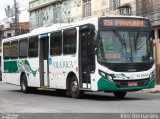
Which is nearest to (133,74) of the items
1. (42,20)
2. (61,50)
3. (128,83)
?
(128,83)

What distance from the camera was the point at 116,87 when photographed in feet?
60.9

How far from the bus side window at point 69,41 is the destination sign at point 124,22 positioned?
1804 mm

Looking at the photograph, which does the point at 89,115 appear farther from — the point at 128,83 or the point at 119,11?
the point at 119,11

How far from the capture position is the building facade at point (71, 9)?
3889 centimetres

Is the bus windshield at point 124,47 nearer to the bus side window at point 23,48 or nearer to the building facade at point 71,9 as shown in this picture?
the bus side window at point 23,48

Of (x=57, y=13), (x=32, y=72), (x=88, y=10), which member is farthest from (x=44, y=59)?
(x=57, y=13)

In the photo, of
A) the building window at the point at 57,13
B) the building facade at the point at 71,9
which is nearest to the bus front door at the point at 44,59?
the building facade at the point at 71,9

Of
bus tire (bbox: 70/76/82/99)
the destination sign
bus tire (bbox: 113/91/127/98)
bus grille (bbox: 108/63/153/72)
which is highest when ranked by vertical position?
the destination sign

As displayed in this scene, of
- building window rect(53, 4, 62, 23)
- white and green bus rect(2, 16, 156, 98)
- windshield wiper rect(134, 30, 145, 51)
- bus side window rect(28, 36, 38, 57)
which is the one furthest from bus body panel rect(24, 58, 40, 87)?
building window rect(53, 4, 62, 23)

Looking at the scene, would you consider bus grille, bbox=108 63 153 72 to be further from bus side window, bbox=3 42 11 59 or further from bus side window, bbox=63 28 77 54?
bus side window, bbox=3 42 11 59

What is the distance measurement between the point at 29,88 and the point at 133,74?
30.3 feet

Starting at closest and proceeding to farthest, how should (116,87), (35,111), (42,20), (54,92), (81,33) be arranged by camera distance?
(35,111)
(116,87)
(81,33)
(54,92)
(42,20)

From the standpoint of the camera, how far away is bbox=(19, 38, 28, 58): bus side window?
25.9 metres

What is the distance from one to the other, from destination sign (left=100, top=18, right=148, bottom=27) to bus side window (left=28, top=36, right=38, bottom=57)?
630 centimetres
